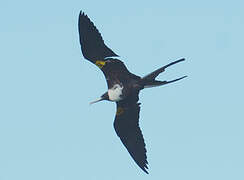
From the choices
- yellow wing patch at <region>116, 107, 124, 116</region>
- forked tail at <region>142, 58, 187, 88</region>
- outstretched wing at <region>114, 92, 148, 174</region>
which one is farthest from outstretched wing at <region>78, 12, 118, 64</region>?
yellow wing patch at <region>116, 107, 124, 116</region>

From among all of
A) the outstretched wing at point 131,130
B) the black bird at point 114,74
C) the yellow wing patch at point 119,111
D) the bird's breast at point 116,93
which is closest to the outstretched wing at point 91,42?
the black bird at point 114,74

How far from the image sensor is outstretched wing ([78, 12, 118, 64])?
21.0 metres

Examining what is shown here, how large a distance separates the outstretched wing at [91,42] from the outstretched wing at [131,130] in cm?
191

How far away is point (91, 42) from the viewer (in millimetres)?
21203

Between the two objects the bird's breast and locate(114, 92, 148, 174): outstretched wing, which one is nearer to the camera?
the bird's breast

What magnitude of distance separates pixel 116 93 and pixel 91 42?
178 centimetres

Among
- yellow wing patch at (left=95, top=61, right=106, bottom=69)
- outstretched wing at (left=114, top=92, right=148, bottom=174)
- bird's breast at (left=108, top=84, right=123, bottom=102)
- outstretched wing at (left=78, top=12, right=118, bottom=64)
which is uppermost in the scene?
outstretched wing at (left=78, top=12, right=118, bottom=64)

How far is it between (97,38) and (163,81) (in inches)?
95.1

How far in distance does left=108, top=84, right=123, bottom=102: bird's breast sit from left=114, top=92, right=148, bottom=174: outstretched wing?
72 centimetres

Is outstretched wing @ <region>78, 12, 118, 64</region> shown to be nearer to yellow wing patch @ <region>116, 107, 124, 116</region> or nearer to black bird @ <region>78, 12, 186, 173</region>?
black bird @ <region>78, 12, 186, 173</region>

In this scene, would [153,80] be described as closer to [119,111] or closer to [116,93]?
[116,93]

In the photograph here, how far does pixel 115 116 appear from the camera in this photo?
22891mm

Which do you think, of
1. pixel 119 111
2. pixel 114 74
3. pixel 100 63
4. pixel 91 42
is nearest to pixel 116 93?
pixel 114 74

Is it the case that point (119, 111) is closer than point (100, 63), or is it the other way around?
point (100, 63)
